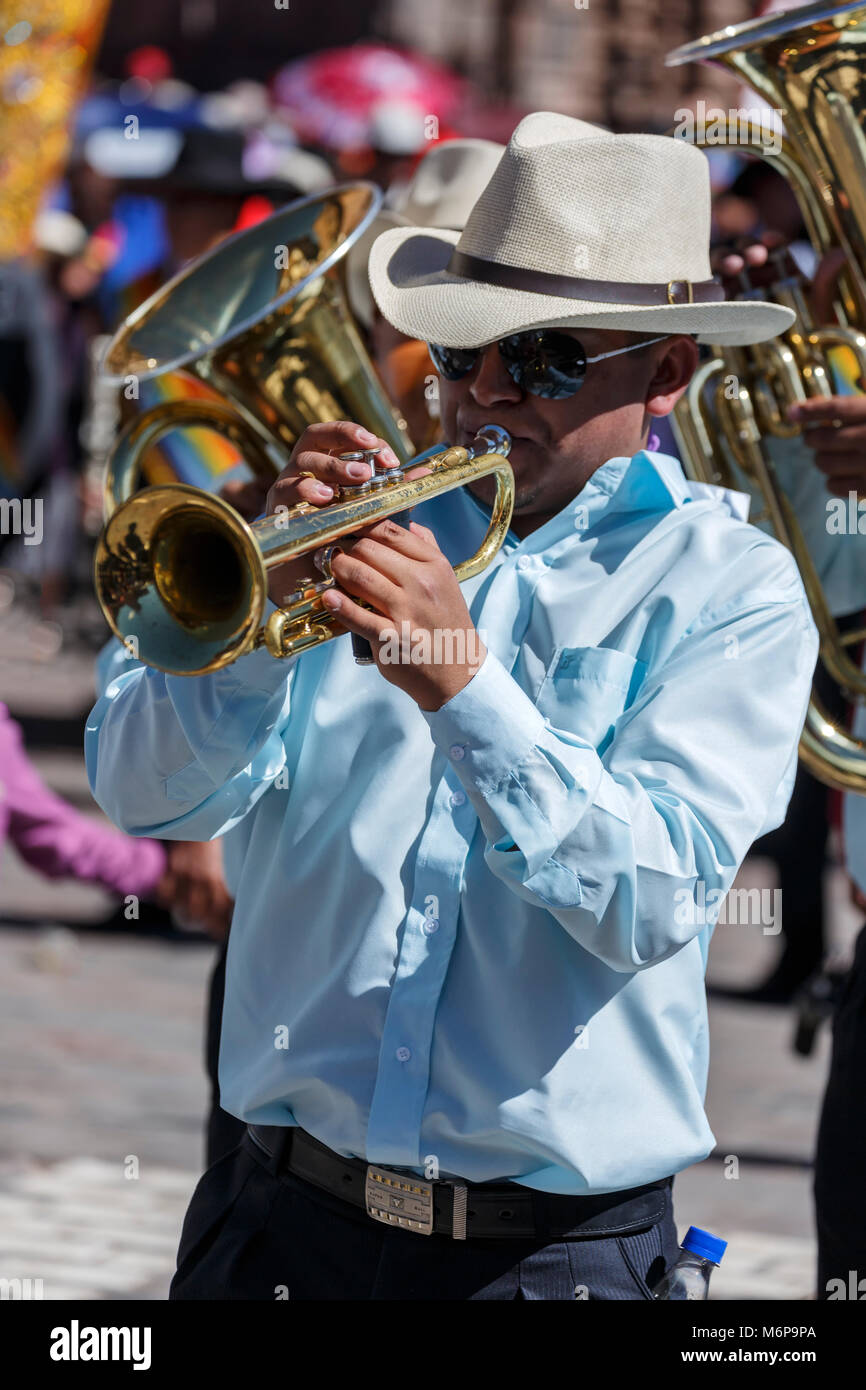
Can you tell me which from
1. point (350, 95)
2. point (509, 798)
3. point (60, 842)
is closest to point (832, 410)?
point (509, 798)

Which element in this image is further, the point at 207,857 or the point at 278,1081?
the point at 207,857

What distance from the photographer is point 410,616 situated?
1991mm

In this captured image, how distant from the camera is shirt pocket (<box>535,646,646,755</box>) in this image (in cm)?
225

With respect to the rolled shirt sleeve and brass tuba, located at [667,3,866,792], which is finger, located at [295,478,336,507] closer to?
the rolled shirt sleeve

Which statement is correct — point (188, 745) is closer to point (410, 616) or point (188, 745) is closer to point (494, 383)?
point (410, 616)

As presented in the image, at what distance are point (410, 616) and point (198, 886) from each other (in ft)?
6.09

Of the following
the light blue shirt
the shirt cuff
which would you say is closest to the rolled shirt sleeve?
the light blue shirt

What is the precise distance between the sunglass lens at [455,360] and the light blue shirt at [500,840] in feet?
0.72

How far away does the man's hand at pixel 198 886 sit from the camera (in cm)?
371

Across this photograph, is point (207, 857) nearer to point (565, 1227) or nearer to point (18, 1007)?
point (565, 1227)

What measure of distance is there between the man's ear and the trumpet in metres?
0.51
